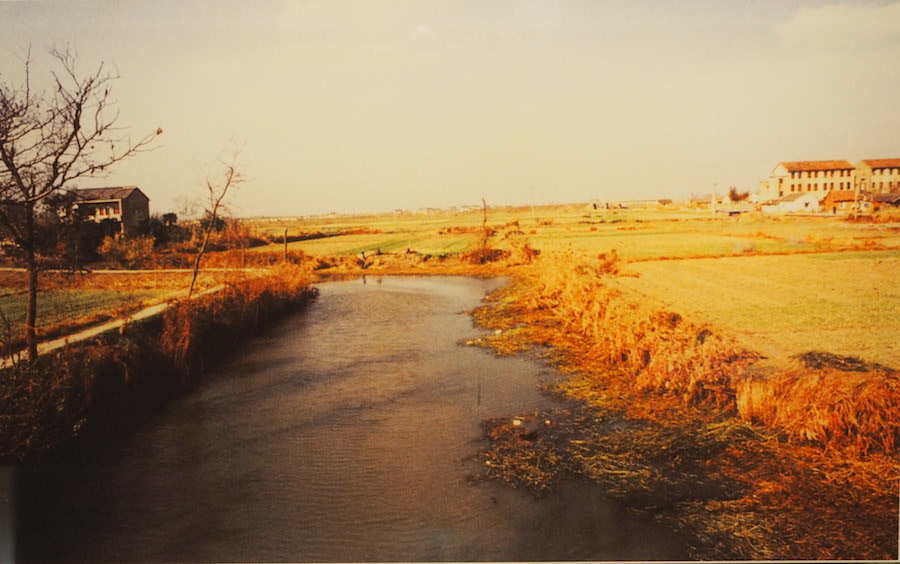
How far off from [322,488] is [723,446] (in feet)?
17.8

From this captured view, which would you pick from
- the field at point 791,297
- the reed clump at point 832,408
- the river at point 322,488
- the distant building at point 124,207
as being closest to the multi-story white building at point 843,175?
the field at point 791,297

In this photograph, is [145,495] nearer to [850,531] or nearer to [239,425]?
[239,425]

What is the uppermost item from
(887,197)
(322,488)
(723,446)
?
(887,197)

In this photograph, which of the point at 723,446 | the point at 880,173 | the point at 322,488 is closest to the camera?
the point at 322,488

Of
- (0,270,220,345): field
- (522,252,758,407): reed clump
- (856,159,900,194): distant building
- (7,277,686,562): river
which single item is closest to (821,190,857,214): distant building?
(856,159,900,194): distant building

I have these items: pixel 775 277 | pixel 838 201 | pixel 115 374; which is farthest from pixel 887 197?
pixel 115 374

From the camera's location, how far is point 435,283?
87.5 ft

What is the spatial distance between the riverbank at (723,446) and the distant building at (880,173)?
25.3 metres

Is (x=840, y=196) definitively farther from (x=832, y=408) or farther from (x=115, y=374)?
(x=115, y=374)

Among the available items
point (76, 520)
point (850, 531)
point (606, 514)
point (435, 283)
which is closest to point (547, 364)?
point (606, 514)

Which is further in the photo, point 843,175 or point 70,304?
point 843,175

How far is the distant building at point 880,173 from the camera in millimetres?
27478

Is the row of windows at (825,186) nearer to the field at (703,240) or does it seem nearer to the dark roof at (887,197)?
the field at (703,240)

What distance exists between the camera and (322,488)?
6.74 m
